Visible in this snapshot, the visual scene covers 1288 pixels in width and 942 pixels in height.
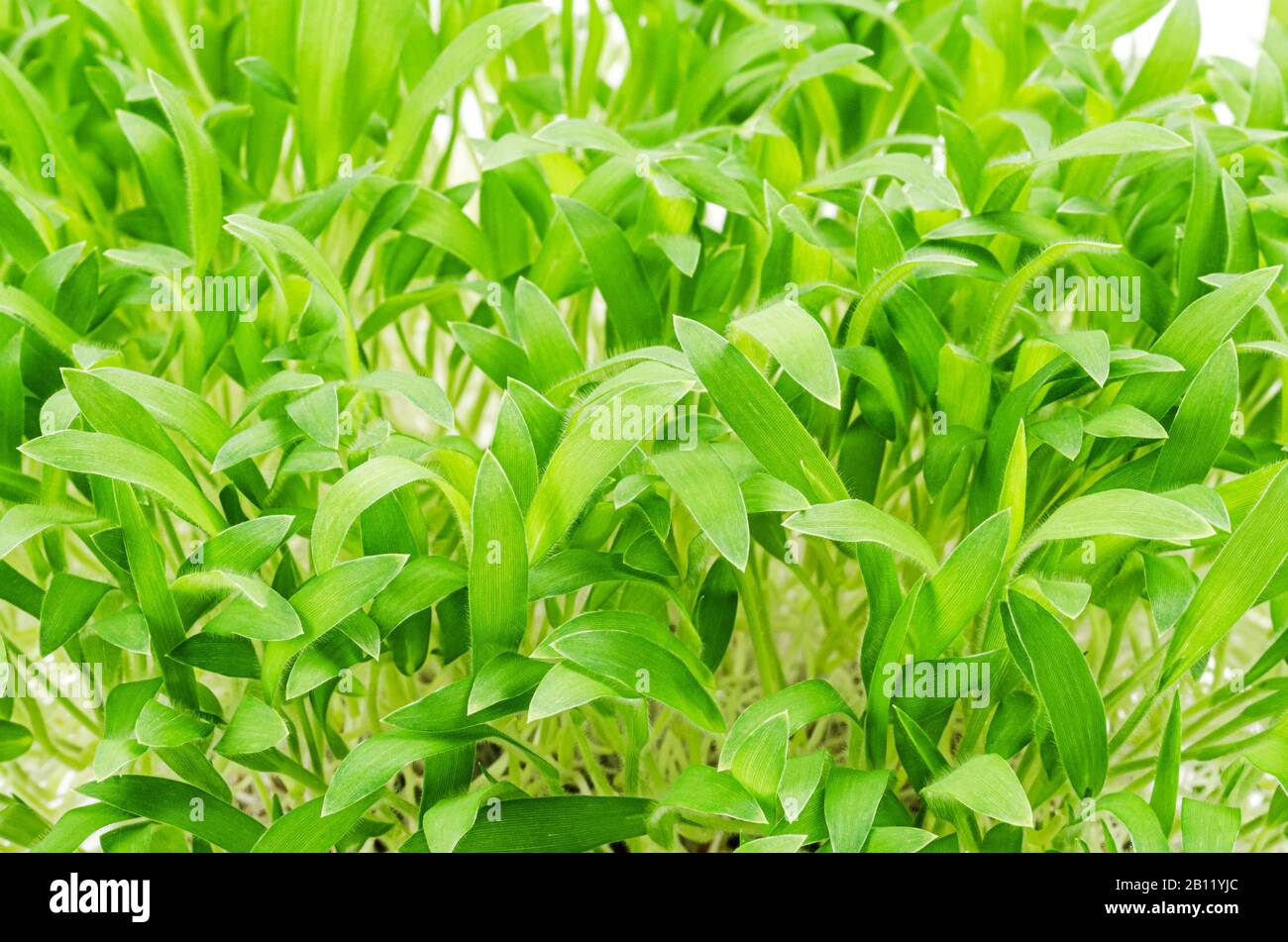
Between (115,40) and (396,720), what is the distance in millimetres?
857

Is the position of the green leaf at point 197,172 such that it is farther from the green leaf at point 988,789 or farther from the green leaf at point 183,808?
the green leaf at point 988,789

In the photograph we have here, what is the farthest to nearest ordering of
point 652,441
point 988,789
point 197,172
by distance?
point 197,172 → point 652,441 → point 988,789

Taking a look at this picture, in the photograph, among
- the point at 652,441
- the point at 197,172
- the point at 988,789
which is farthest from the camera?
the point at 197,172

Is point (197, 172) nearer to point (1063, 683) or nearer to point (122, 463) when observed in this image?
point (122, 463)

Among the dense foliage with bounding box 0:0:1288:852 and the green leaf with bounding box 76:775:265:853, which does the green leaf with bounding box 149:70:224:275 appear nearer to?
the dense foliage with bounding box 0:0:1288:852

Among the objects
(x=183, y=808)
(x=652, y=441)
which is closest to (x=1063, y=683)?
(x=652, y=441)

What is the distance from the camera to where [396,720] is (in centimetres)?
66

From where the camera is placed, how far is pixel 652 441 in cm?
78

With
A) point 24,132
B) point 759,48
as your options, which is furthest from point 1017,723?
point 24,132

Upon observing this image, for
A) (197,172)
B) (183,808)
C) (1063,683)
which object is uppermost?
(197,172)

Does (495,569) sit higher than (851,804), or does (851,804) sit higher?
(495,569)

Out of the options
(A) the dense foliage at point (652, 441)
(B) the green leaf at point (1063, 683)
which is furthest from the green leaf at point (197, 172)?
(B) the green leaf at point (1063, 683)

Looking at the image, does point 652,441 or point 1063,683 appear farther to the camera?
point 652,441

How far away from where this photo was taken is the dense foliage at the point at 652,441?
2.19 feet
